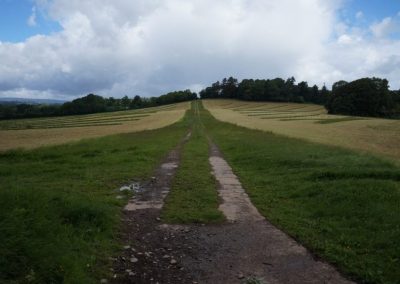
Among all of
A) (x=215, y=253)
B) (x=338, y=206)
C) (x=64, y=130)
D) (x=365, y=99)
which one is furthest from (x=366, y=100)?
(x=215, y=253)

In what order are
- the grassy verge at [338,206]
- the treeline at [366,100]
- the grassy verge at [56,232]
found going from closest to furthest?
the grassy verge at [56,232], the grassy verge at [338,206], the treeline at [366,100]

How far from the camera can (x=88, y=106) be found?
150m

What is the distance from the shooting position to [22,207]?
800 centimetres

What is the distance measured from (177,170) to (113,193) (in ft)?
19.3

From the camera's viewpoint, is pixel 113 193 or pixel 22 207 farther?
pixel 113 193

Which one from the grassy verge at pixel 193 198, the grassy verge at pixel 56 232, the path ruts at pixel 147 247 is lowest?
the grassy verge at pixel 193 198

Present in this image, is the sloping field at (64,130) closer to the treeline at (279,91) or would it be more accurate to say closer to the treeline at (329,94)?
the treeline at (329,94)

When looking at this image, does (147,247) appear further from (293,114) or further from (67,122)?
(293,114)

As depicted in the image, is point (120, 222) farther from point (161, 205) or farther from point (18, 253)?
point (18, 253)

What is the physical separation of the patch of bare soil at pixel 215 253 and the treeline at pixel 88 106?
434 ft

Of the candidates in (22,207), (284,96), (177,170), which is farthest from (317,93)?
(22,207)

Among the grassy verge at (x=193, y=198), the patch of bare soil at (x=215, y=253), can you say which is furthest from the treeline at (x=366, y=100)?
the patch of bare soil at (x=215, y=253)

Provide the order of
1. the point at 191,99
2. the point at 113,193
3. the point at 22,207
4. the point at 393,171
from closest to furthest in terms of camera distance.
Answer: the point at 22,207, the point at 113,193, the point at 393,171, the point at 191,99

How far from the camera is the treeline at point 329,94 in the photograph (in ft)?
319
